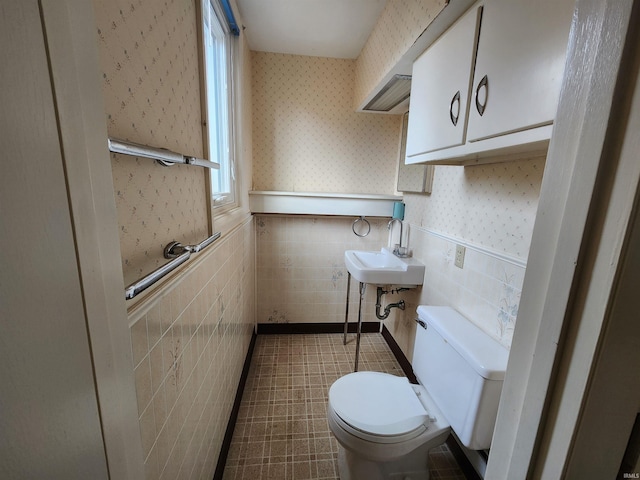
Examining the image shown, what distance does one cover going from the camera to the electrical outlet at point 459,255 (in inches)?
56.5

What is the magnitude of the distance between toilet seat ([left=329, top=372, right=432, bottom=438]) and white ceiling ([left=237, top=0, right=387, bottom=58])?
2.02m

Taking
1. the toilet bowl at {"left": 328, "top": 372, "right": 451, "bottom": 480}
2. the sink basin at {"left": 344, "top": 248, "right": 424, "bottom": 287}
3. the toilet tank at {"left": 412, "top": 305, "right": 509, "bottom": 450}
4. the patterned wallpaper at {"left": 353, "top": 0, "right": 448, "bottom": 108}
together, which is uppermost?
the patterned wallpaper at {"left": 353, "top": 0, "right": 448, "bottom": 108}

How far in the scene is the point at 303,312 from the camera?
2.52m

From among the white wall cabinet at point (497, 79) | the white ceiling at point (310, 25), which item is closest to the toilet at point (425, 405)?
the white wall cabinet at point (497, 79)

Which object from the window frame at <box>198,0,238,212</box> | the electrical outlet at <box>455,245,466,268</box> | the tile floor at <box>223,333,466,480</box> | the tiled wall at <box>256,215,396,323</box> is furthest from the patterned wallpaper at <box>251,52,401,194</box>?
the tile floor at <box>223,333,466,480</box>

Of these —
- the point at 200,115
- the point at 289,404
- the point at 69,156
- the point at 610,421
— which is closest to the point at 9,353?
the point at 69,156

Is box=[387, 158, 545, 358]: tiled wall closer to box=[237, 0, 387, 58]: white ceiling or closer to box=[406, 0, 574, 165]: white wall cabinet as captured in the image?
box=[406, 0, 574, 165]: white wall cabinet

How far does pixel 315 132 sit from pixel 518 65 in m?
1.70

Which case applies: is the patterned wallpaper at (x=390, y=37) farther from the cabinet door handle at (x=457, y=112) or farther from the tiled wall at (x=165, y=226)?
the tiled wall at (x=165, y=226)

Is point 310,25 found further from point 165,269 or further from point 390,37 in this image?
point 165,269

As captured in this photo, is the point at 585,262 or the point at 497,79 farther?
the point at 497,79

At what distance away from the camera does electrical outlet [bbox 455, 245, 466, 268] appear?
143 cm

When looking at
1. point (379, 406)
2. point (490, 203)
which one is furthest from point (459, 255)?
point (379, 406)

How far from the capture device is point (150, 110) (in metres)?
0.67
